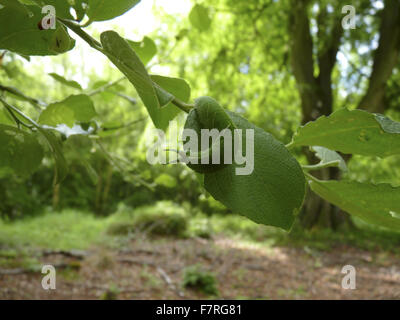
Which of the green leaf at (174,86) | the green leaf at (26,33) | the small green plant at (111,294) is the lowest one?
the small green plant at (111,294)

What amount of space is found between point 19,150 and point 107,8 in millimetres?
186

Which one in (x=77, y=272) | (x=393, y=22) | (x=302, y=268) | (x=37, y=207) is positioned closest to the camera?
(x=77, y=272)

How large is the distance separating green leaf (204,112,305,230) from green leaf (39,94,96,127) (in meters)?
0.25

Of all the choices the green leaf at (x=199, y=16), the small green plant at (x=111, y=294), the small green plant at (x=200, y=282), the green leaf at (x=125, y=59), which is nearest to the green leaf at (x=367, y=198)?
the green leaf at (x=125, y=59)

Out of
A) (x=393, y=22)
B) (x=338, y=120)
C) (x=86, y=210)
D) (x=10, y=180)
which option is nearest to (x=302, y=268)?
(x=393, y=22)

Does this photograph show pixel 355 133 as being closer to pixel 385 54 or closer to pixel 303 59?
pixel 385 54

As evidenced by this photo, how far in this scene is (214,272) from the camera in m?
3.62

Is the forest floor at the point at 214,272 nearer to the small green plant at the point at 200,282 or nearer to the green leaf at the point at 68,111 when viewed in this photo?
the small green plant at the point at 200,282

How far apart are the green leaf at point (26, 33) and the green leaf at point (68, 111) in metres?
0.14

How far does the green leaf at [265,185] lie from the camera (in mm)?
175

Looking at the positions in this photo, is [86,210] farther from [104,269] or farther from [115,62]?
[115,62]

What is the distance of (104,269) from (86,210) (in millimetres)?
5802

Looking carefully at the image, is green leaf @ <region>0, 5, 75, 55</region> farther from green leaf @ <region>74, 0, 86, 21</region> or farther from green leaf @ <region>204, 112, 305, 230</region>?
green leaf @ <region>204, 112, 305, 230</region>

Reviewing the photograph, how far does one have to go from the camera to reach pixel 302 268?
3785 mm
